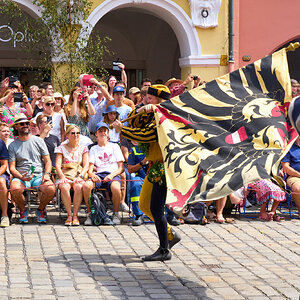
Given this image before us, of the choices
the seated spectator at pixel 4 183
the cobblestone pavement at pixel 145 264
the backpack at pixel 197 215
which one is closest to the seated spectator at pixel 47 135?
the seated spectator at pixel 4 183

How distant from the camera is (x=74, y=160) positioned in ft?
35.9

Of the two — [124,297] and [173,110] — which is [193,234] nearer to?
[173,110]

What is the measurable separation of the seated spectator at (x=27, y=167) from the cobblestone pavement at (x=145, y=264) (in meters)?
0.38

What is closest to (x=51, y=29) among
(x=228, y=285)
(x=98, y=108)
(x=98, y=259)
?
(x=98, y=108)

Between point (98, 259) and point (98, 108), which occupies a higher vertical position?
point (98, 108)

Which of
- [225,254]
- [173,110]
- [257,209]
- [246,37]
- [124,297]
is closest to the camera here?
[124,297]

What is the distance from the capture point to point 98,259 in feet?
26.7

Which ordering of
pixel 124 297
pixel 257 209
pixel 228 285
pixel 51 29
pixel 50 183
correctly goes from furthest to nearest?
pixel 51 29 < pixel 257 209 < pixel 50 183 < pixel 228 285 < pixel 124 297

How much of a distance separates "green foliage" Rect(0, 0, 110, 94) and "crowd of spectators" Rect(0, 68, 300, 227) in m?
3.09

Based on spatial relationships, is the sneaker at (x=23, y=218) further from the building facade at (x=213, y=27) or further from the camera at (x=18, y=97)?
the building facade at (x=213, y=27)

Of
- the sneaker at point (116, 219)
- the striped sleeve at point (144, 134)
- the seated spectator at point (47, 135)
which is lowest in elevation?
the sneaker at point (116, 219)

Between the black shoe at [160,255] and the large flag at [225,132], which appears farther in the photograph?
the black shoe at [160,255]

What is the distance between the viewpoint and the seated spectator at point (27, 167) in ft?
34.1

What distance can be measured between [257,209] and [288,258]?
357cm
